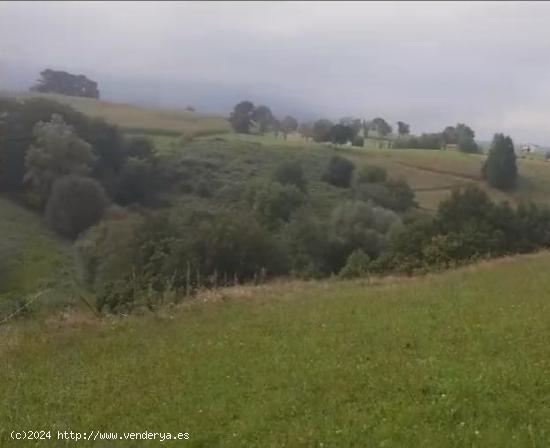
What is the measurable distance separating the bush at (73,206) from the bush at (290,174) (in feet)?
51.3

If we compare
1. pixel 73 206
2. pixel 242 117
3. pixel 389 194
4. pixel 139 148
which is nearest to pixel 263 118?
pixel 242 117

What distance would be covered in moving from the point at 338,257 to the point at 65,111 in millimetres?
28131

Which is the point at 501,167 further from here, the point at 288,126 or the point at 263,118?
the point at 263,118

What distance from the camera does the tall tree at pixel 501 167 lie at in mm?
59916

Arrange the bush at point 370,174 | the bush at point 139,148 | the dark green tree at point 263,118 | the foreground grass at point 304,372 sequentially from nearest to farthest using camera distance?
the foreground grass at point 304,372
the bush at point 139,148
the bush at point 370,174
the dark green tree at point 263,118

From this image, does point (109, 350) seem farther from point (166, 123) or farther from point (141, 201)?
point (166, 123)

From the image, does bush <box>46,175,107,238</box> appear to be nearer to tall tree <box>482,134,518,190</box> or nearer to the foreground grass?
tall tree <box>482,134,518,190</box>

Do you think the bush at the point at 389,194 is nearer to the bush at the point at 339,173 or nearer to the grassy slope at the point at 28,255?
the bush at the point at 339,173

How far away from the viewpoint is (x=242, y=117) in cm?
8294

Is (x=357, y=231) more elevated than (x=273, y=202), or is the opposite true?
(x=273, y=202)

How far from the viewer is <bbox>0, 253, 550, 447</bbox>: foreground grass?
657cm

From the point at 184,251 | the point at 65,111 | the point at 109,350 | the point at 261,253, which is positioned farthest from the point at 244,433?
the point at 65,111

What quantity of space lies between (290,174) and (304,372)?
55.8m

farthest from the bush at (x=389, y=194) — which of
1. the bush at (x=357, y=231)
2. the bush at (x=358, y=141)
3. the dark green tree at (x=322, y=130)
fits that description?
the dark green tree at (x=322, y=130)
